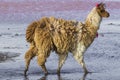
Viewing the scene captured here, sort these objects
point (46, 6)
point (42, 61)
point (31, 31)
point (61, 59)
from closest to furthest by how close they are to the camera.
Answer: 1. point (42, 61)
2. point (31, 31)
3. point (61, 59)
4. point (46, 6)

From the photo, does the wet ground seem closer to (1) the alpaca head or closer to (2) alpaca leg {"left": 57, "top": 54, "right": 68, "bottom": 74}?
(2) alpaca leg {"left": 57, "top": 54, "right": 68, "bottom": 74}

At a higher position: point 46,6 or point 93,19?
point 93,19

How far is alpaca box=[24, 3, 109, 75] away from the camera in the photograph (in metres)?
13.3

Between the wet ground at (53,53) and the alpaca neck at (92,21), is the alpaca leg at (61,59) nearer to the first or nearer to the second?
the wet ground at (53,53)

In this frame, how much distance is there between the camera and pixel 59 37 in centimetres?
1338

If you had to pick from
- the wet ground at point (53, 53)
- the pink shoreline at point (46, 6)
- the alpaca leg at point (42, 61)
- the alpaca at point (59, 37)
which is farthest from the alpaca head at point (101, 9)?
the pink shoreline at point (46, 6)

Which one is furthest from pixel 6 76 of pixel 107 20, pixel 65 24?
pixel 107 20

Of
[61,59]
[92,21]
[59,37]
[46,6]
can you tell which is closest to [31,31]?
[59,37]

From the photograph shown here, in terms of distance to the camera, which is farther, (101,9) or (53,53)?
(53,53)

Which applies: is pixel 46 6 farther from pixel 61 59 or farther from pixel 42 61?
pixel 42 61

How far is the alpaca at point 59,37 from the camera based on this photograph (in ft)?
43.6

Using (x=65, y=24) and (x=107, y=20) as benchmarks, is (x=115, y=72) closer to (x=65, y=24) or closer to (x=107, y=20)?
(x=65, y=24)

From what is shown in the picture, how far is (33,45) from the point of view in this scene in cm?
1353

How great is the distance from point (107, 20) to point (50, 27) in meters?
12.3
